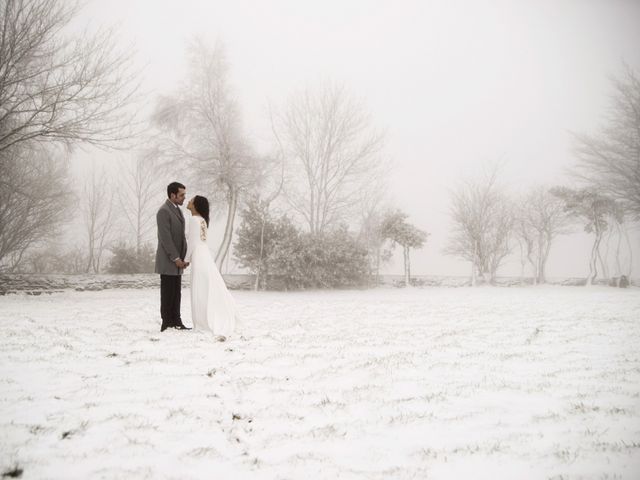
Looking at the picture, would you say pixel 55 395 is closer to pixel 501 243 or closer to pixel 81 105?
pixel 81 105

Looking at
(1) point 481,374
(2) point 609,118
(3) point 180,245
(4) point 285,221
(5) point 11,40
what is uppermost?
(2) point 609,118

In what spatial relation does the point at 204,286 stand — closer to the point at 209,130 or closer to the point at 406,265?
the point at 209,130

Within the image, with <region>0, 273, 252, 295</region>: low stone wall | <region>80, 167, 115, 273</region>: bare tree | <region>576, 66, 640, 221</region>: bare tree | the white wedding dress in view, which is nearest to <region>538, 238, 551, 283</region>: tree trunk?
<region>576, 66, 640, 221</region>: bare tree

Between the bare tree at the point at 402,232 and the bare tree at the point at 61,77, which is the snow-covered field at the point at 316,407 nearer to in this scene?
the bare tree at the point at 61,77

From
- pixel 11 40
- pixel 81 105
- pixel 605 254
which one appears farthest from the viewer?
pixel 605 254

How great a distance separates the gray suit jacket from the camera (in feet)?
16.8

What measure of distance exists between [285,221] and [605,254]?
2095 centimetres

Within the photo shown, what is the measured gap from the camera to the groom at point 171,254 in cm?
514

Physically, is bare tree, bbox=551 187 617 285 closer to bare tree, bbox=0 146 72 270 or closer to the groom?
the groom

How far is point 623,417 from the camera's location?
221 centimetres

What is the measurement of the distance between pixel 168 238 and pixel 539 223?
2377 cm

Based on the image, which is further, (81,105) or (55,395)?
(81,105)

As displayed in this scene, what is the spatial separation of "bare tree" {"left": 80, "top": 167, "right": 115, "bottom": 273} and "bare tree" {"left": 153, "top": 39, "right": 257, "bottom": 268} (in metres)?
7.20

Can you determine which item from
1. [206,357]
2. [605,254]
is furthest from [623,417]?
[605,254]
